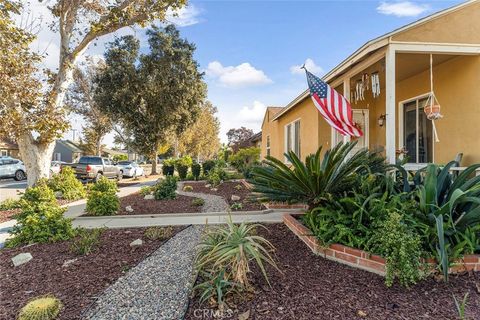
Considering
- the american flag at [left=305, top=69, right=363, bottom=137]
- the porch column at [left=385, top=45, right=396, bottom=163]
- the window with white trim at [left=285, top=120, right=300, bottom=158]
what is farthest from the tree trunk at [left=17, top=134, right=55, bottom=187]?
the porch column at [left=385, top=45, right=396, bottom=163]

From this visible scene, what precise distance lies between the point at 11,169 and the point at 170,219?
68.4 ft

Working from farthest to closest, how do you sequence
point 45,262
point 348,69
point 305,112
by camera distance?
point 305,112
point 348,69
point 45,262

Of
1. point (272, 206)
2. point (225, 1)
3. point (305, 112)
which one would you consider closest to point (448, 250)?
point (272, 206)

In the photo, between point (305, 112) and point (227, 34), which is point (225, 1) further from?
point (305, 112)

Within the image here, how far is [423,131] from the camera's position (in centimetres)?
699

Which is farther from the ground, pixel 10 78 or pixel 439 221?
pixel 10 78

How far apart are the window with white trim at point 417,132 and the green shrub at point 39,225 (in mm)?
8034

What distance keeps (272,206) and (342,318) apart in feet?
15.7

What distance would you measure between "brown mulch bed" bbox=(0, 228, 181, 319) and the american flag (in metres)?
4.12

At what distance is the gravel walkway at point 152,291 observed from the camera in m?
2.64

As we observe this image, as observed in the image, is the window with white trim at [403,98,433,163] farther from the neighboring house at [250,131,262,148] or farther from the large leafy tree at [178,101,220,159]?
the large leafy tree at [178,101,220,159]

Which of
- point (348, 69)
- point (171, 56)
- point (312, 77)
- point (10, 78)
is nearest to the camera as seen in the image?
point (312, 77)

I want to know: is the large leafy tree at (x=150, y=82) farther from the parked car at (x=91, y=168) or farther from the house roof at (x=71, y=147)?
the house roof at (x=71, y=147)

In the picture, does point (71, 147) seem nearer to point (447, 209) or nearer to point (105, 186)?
point (105, 186)
